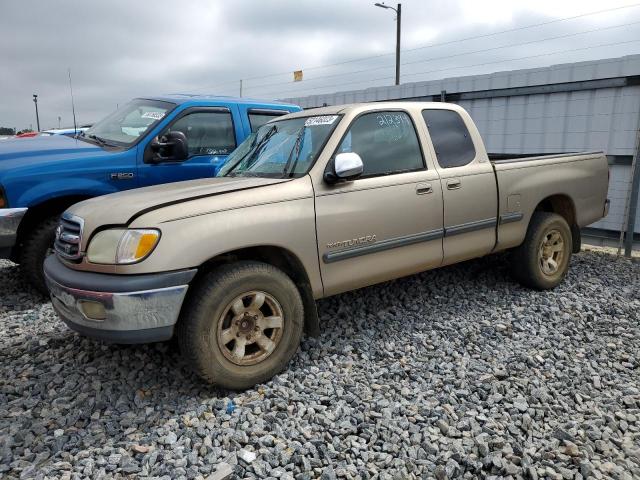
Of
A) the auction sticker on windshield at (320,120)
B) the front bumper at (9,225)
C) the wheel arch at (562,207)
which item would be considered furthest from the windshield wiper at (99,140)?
the wheel arch at (562,207)

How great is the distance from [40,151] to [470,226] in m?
4.08

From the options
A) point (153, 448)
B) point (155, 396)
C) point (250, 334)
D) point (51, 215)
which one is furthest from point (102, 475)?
point (51, 215)

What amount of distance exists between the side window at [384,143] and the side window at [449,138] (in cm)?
23

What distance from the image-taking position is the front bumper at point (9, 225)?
4238mm

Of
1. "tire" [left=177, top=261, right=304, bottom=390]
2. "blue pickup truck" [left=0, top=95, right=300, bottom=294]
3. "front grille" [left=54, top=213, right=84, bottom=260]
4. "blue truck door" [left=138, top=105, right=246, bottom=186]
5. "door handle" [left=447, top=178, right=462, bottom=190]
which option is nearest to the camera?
"tire" [left=177, top=261, right=304, bottom=390]

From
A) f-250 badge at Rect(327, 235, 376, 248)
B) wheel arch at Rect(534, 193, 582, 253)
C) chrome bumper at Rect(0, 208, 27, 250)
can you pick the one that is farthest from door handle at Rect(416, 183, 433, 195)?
chrome bumper at Rect(0, 208, 27, 250)

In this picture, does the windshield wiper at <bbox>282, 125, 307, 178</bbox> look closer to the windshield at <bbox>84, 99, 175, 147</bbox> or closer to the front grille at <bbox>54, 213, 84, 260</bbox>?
the front grille at <bbox>54, 213, 84, 260</bbox>

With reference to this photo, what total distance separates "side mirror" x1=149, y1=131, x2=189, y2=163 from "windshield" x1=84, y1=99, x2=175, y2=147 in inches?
9.8

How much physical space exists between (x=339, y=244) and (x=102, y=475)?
1933 mm

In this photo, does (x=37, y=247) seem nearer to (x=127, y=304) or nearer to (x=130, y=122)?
(x=130, y=122)

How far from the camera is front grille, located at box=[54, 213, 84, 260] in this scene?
9.87 ft

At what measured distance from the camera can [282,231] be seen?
315 cm

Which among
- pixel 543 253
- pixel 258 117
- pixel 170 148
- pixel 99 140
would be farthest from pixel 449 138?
pixel 99 140

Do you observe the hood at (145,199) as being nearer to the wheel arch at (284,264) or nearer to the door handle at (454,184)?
the wheel arch at (284,264)
